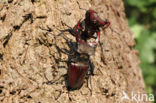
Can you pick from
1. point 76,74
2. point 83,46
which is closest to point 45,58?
point 76,74

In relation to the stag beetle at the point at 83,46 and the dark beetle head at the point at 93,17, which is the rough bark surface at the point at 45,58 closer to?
the stag beetle at the point at 83,46

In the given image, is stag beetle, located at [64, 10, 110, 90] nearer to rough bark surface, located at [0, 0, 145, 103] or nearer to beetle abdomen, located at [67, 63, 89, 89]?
beetle abdomen, located at [67, 63, 89, 89]

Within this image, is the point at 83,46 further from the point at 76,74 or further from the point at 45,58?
the point at 45,58

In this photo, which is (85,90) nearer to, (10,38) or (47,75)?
(47,75)

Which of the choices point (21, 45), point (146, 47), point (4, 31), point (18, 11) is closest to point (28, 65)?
point (21, 45)

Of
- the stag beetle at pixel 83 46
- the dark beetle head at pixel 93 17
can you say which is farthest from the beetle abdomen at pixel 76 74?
the dark beetle head at pixel 93 17

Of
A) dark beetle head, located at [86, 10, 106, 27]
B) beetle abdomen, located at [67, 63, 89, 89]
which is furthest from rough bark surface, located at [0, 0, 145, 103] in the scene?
dark beetle head, located at [86, 10, 106, 27]

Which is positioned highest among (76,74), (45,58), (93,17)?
(93,17)

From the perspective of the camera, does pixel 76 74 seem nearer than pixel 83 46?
Yes
